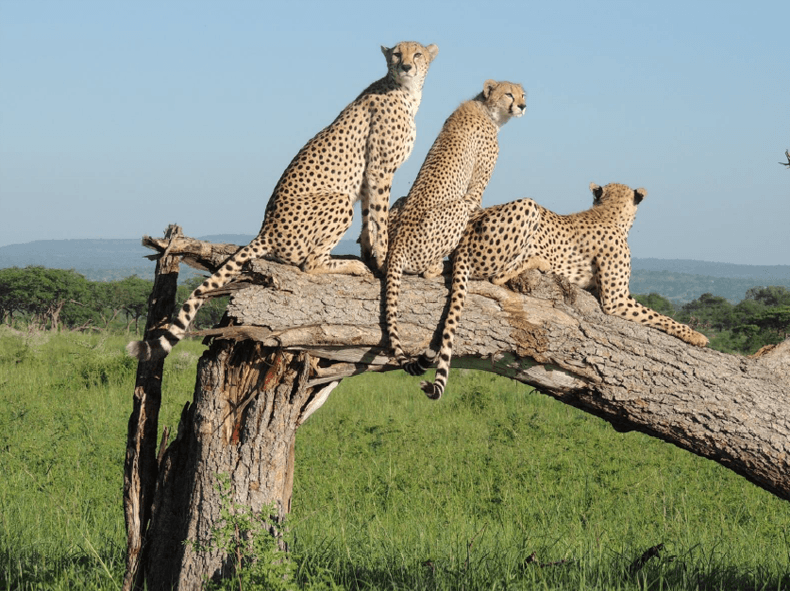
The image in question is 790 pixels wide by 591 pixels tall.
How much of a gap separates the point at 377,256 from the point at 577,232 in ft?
4.42

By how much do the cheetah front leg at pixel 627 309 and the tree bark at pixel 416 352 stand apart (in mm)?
171

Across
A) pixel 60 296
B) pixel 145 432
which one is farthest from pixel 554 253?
pixel 60 296

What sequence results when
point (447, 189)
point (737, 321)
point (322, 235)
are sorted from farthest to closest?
point (737, 321), point (447, 189), point (322, 235)

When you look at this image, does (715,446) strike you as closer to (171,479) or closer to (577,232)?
(577,232)

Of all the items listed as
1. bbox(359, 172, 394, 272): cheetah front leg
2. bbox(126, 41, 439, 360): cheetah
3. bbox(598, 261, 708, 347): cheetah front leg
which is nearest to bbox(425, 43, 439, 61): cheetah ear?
bbox(126, 41, 439, 360): cheetah

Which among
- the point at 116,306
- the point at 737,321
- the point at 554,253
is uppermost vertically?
the point at 554,253

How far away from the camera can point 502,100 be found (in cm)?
619

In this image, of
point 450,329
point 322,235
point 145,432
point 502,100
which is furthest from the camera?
point 502,100

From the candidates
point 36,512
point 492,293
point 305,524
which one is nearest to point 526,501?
point 305,524

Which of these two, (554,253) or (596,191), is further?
(596,191)

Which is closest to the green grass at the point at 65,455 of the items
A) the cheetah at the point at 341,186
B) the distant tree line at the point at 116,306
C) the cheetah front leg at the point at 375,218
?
the cheetah at the point at 341,186

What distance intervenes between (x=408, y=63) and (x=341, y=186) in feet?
3.42

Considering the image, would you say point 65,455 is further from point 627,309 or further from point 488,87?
point 627,309

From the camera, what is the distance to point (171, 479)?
449 cm
